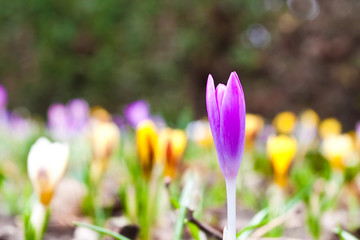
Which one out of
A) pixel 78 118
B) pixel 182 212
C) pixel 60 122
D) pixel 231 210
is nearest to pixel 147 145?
pixel 182 212

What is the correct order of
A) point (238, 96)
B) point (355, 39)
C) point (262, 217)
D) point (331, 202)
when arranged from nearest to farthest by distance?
point (238, 96) → point (262, 217) → point (331, 202) → point (355, 39)

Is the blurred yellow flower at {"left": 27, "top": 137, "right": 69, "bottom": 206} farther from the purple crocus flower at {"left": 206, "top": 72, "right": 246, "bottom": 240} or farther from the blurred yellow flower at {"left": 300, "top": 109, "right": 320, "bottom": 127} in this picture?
the blurred yellow flower at {"left": 300, "top": 109, "right": 320, "bottom": 127}

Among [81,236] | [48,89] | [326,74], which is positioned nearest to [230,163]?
[81,236]

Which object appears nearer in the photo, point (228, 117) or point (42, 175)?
point (228, 117)

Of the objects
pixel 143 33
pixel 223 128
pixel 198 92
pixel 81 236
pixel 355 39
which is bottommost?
pixel 81 236

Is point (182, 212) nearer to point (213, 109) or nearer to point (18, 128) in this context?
point (213, 109)

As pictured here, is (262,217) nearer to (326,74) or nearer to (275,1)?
(326,74)

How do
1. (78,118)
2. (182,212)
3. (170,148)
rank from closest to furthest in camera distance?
(182,212), (170,148), (78,118)

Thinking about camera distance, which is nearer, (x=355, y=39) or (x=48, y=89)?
(x=355, y=39)
